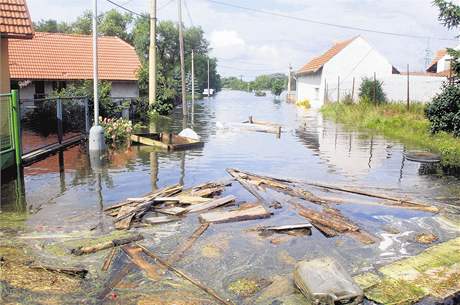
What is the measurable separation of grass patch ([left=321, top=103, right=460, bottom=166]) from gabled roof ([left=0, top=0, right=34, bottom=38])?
13.3 metres

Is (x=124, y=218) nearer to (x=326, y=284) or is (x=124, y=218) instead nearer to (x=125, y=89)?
(x=326, y=284)

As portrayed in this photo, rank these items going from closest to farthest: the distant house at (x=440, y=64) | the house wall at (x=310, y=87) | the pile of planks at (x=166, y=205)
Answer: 1. the pile of planks at (x=166, y=205)
2. the house wall at (x=310, y=87)
3. the distant house at (x=440, y=64)

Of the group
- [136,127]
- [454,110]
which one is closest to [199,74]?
[136,127]

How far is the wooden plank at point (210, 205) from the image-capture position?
8750 millimetres

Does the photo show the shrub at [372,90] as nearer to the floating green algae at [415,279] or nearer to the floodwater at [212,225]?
the floodwater at [212,225]

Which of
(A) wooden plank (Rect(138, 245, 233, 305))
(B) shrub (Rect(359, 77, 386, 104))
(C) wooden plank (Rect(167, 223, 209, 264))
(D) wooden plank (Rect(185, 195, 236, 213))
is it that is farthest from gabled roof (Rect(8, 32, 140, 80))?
(A) wooden plank (Rect(138, 245, 233, 305))

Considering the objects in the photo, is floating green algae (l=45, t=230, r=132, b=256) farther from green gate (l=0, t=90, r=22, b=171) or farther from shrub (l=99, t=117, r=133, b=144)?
shrub (l=99, t=117, r=133, b=144)

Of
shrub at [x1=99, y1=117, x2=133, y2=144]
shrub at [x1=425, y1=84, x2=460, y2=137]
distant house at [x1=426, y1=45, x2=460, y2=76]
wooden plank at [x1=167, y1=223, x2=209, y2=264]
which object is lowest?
wooden plank at [x1=167, y1=223, x2=209, y2=264]

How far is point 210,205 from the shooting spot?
9.00 m

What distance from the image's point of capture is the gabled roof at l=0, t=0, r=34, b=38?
13578 mm

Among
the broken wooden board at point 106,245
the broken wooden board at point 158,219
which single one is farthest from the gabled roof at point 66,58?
the broken wooden board at point 106,245

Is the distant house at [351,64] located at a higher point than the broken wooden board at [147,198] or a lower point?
higher

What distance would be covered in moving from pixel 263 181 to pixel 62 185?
4693 millimetres

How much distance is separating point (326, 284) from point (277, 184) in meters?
5.65
